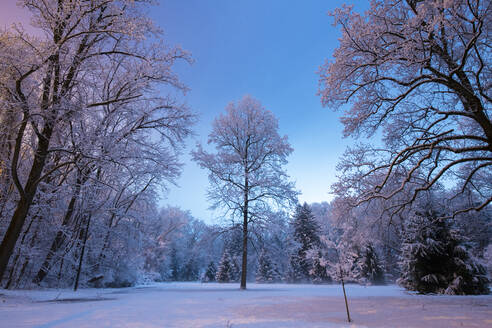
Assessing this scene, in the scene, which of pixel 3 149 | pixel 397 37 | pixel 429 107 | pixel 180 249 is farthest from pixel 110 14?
pixel 180 249

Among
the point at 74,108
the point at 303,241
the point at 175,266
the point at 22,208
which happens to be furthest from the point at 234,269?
the point at 74,108

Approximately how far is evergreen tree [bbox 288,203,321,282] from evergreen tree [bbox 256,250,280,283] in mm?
3105

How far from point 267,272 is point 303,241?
26.1 feet

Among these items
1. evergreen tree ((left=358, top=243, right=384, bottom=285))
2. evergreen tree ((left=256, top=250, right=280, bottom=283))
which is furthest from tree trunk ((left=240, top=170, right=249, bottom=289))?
evergreen tree ((left=256, top=250, right=280, bottom=283))

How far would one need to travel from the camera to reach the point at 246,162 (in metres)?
15.3

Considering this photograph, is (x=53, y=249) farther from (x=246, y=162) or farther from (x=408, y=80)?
(x=408, y=80)

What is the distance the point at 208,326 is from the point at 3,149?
12087mm

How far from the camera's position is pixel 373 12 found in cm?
753

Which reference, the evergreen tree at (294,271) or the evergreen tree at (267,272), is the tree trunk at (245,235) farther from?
the evergreen tree at (267,272)

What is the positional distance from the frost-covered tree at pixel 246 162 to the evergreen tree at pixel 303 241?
18391mm

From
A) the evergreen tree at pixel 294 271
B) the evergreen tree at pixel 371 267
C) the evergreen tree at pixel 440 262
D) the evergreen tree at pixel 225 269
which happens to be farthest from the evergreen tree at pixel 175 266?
the evergreen tree at pixel 440 262

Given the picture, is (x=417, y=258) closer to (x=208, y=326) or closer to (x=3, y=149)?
(x=208, y=326)

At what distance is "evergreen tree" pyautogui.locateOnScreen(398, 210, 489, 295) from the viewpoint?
12438mm

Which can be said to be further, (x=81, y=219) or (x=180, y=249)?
(x=180, y=249)
